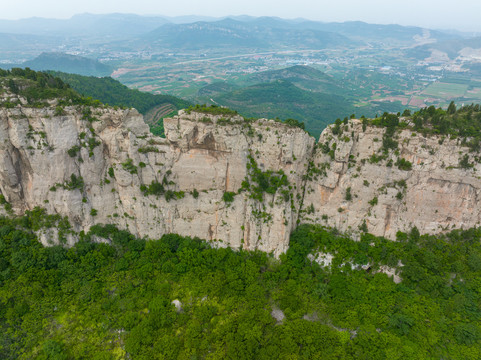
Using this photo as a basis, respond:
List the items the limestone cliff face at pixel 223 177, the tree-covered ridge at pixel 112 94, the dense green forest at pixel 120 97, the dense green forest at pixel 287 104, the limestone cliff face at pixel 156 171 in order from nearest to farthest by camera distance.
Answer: the limestone cliff face at pixel 156 171
the limestone cliff face at pixel 223 177
the dense green forest at pixel 120 97
the tree-covered ridge at pixel 112 94
the dense green forest at pixel 287 104

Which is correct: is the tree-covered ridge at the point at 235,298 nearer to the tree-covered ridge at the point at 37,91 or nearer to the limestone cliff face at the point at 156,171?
the limestone cliff face at the point at 156,171

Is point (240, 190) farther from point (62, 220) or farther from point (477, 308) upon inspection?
point (477, 308)

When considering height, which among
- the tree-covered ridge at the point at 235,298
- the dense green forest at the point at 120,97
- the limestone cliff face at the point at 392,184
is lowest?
the tree-covered ridge at the point at 235,298

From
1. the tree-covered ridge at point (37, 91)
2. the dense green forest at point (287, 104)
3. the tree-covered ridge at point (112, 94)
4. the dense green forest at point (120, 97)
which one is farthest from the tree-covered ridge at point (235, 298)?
the dense green forest at point (287, 104)

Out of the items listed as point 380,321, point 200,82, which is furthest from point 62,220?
point 200,82

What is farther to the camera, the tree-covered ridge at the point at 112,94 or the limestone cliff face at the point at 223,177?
the tree-covered ridge at the point at 112,94

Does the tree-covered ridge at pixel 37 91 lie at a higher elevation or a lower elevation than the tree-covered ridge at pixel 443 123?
higher
